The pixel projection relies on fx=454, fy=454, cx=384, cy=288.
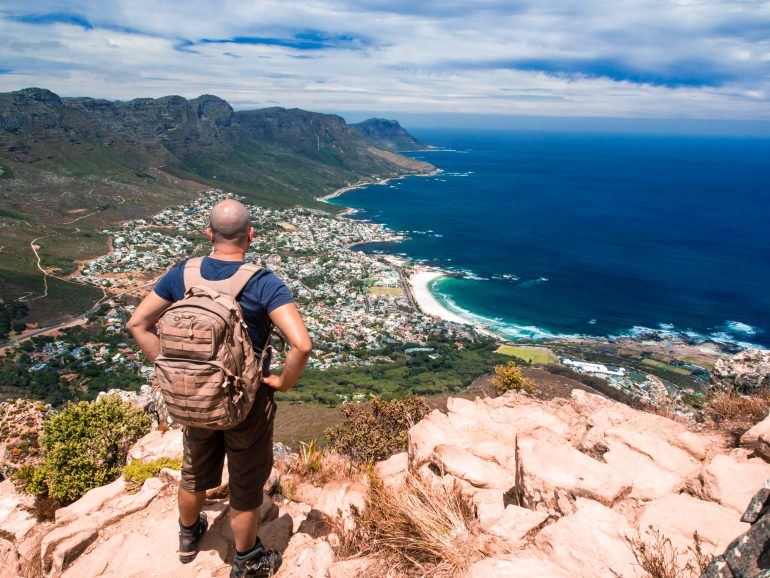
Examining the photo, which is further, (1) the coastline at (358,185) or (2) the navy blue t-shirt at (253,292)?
(1) the coastline at (358,185)

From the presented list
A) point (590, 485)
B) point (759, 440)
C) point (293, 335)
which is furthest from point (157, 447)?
point (759, 440)

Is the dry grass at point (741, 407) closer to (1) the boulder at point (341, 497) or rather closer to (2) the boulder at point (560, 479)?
(2) the boulder at point (560, 479)

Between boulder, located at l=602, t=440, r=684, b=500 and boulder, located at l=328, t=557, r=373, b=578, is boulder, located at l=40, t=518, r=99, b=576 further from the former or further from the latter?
boulder, located at l=602, t=440, r=684, b=500

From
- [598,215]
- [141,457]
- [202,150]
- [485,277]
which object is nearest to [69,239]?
[485,277]

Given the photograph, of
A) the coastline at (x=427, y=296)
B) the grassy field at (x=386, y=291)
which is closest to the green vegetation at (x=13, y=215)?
the grassy field at (x=386, y=291)

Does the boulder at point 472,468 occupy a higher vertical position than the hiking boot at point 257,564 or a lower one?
lower

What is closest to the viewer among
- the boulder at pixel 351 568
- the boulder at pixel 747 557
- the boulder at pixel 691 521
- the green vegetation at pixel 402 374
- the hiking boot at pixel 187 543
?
the boulder at pixel 747 557

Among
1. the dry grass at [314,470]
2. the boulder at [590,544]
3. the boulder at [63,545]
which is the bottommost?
the dry grass at [314,470]
